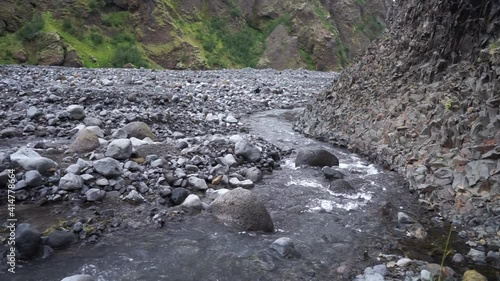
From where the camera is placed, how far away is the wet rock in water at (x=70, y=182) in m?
5.03

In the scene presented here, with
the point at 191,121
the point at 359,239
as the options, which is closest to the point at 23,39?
the point at 191,121

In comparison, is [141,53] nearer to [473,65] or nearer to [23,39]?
[23,39]

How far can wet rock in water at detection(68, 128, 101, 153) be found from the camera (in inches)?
259

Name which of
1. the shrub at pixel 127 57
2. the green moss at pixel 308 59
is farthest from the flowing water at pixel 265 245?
the green moss at pixel 308 59

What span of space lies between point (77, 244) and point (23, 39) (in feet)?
76.0

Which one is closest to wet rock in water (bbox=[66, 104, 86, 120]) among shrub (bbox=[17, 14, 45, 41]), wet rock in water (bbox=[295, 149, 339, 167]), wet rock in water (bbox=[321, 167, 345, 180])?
wet rock in water (bbox=[295, 149, 339, 167])

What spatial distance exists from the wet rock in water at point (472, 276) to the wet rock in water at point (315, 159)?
12.8ft

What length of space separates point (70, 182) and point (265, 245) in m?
2.79

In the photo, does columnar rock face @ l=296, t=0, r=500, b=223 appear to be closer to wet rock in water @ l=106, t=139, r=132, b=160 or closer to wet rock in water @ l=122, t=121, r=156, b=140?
wet rock in water @ l=122, t=121, r=156, b=140

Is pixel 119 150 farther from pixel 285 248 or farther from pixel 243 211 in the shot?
pixel 285 248

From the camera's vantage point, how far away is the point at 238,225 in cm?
479

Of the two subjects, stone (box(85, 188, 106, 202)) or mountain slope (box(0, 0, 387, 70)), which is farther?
mountain slope (box(0, 0, 387, 70))

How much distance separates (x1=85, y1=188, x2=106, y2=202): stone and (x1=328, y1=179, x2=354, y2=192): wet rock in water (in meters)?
3.63

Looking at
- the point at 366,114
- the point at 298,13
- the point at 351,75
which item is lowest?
the point at 366,114
